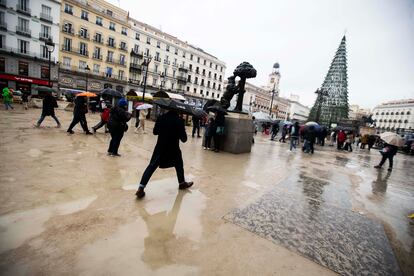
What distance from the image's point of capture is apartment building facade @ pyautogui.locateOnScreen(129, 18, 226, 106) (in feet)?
144

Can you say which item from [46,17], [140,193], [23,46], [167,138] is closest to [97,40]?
[46,17]

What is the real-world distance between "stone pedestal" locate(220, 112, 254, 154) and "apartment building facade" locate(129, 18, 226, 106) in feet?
106

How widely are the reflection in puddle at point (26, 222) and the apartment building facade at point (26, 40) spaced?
37326mm

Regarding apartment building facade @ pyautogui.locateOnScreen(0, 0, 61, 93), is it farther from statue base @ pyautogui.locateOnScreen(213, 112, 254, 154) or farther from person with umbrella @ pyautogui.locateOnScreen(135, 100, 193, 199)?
person with umbrella @ pyautogui.locateOnScreen(135, 100, 193, 199)

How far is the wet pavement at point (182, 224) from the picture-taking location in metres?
2.07

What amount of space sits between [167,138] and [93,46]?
42882 millimetres

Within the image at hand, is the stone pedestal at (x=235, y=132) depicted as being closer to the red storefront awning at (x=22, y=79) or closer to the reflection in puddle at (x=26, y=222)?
the reflection in puddle at (x=26, y=222)

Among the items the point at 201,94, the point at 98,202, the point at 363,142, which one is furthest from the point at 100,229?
the point at 201,94

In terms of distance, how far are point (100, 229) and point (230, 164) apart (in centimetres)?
→ 464

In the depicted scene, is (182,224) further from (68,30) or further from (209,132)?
(68,30)

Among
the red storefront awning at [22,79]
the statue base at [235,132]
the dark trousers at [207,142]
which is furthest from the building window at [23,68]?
the statue base at [235,132]

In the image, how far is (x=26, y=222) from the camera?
247 centimetres

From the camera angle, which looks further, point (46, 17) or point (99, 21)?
point (99, 21)

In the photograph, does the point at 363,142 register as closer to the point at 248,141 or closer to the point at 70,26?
the point at 248,141
